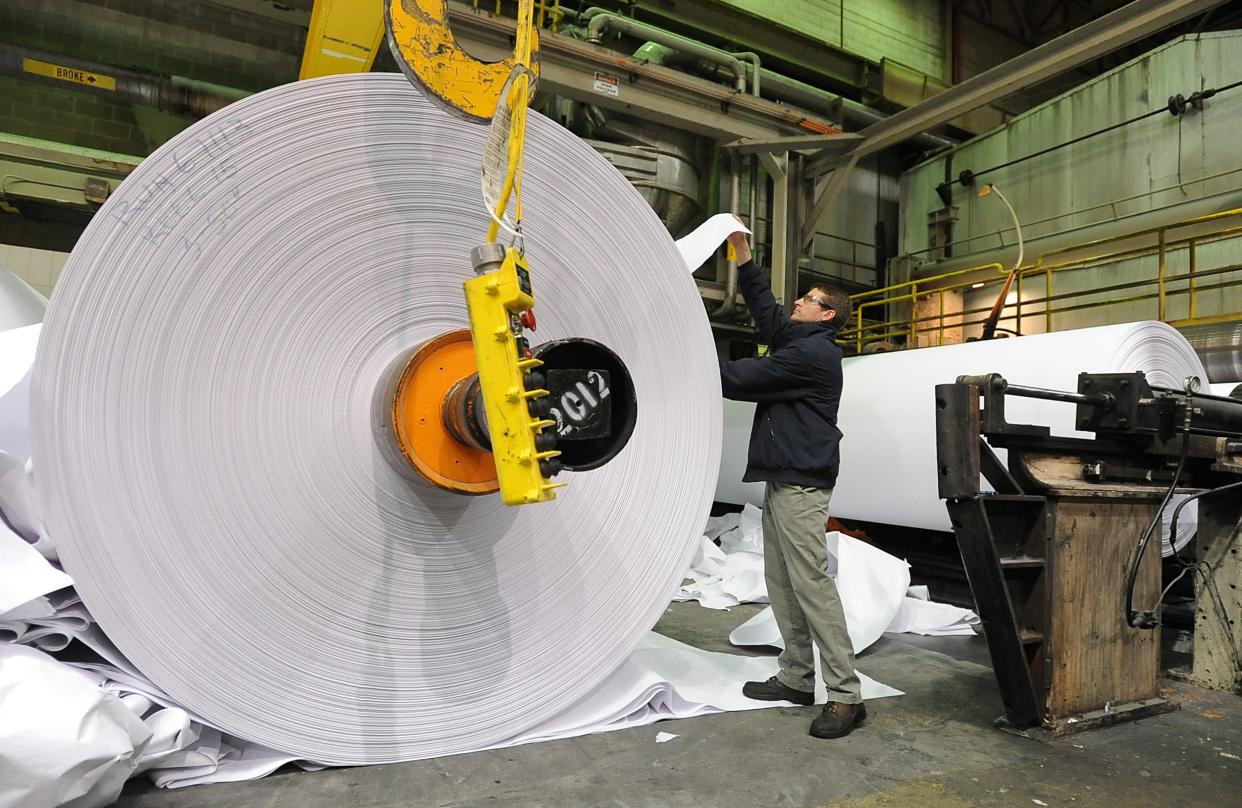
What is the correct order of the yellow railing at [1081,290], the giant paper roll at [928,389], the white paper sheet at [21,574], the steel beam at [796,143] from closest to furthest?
the white paper sheet at [21,574]
the giant paper roll at [928,389]
the yellow railing at [1081,290]
the steel beam at [796,143]

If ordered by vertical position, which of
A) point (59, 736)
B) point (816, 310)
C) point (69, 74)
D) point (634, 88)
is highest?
point (69, 74)

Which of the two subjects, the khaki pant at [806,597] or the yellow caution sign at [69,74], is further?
the yellow caution sign at [69,74]

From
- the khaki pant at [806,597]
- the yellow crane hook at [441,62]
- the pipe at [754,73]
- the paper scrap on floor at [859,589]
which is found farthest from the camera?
the pipe at [754,73]

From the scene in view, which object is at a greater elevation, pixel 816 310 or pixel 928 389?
pixel 816 310

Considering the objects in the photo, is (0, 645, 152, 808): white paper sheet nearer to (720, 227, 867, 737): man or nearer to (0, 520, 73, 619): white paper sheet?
(0, 520, 73, 619): white paper sheet

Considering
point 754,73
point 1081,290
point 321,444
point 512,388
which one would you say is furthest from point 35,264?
point 1081,290

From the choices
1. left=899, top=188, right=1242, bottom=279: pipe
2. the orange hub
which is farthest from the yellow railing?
the orange hub

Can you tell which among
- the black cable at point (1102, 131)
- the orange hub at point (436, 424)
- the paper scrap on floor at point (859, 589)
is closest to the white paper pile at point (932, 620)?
the paper scrap on floor at point (859, 589)

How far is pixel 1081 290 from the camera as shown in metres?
7.07

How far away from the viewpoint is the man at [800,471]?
2064 mm

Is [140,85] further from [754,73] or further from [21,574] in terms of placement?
[21,574]

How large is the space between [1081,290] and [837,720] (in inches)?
257

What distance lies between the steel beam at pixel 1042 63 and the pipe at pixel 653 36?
1280 mm

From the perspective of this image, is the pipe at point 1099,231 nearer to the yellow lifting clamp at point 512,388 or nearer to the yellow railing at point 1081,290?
the yellow railing at point 1081,290
